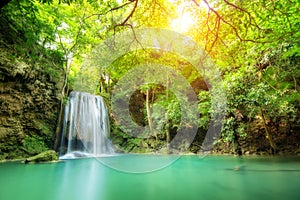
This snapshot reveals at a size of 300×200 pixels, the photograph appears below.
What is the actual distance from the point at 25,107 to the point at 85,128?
397 cm

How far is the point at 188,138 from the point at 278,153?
5.07 metres

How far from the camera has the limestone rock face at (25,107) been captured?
8758mm

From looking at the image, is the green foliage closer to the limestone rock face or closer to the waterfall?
the limestone rock face

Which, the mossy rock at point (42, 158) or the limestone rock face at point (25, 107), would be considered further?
the limestone rock face at point (25, 107)

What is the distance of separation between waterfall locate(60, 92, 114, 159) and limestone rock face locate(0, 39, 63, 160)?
0.97 m

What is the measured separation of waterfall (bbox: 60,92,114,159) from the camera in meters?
12.0

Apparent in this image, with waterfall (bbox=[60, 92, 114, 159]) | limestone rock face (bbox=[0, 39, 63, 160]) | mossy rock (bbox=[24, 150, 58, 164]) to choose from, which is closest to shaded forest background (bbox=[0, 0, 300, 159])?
limestone rock face (bbox=[0, 39, 63, 160])

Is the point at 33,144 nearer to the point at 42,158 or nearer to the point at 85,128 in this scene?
the point at 42,158

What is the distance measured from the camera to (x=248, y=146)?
39.1ft

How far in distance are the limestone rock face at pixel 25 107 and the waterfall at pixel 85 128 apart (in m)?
0.97

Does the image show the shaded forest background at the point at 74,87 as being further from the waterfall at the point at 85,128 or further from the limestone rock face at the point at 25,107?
the waterfall at the point at 85,128

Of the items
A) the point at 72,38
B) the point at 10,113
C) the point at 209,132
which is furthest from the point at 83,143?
the point at 209,132

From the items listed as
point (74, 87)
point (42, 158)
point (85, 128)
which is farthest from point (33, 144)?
point (74, 87)

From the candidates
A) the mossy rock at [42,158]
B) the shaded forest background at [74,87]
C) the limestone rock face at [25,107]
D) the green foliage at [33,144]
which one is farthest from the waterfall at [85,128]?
the mossy rock at [42,158]
